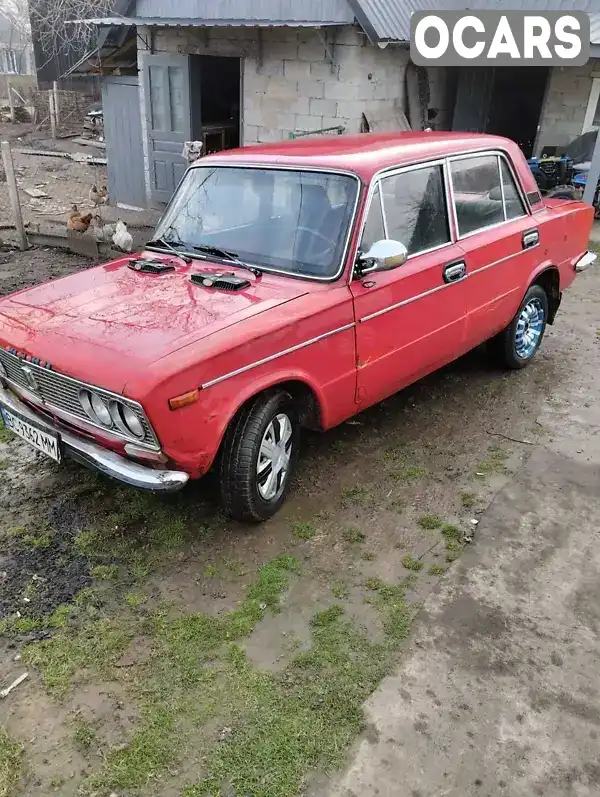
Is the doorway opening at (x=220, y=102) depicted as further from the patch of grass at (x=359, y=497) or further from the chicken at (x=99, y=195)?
the patch of grass at (x=359, y=497)

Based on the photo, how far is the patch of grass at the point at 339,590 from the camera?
3.37 m

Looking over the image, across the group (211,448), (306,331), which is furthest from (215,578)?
(306,331)

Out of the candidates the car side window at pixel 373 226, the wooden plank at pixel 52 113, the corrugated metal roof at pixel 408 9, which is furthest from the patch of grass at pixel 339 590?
the wooden plank at pixel 52 113

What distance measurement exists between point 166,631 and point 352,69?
9100mm

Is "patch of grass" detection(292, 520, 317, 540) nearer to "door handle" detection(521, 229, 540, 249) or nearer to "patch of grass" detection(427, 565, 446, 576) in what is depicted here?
"patch of grass" detection(427, 565, 446, 576)

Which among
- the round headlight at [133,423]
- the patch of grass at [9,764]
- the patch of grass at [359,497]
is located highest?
the round headlight at [133,423]

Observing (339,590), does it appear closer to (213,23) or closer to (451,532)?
(451,532)

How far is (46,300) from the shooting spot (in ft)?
12.6

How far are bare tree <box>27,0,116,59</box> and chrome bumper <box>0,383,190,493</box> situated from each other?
19038 mm

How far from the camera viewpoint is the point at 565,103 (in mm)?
12719

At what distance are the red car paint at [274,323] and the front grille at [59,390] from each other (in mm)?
60

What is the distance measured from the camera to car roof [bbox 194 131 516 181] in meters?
4.05

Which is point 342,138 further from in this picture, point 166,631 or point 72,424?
point 166,631

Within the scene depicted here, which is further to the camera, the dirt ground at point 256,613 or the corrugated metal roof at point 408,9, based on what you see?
the corrugated metal roof at point 408,9
